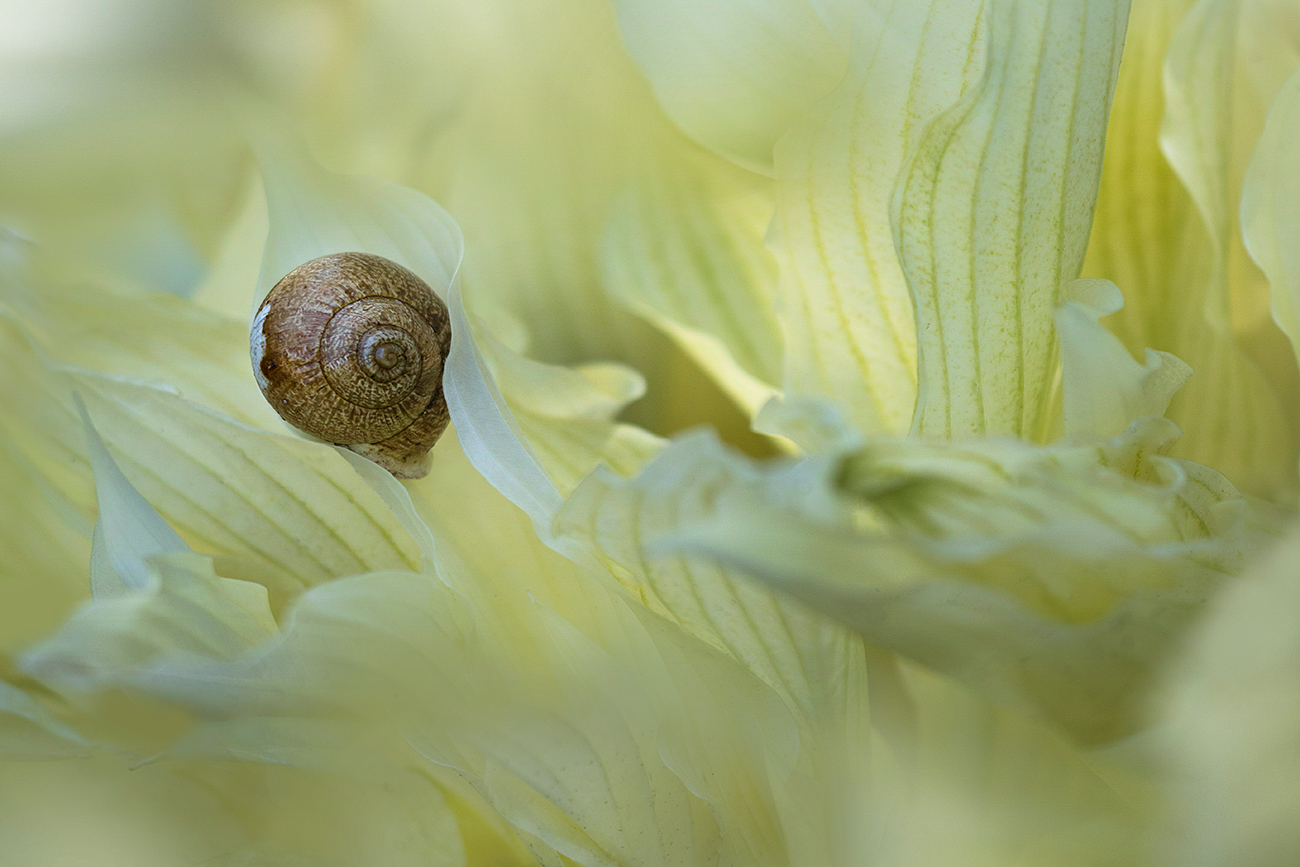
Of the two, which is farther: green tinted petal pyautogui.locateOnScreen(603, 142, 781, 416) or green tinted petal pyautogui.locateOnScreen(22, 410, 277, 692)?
green tinted petal pyautogui.locateOnScreen(603, 142, 781, 416)

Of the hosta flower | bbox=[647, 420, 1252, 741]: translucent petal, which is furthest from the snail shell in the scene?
bbox=[647, 420, 1252, 741]: translucent petal

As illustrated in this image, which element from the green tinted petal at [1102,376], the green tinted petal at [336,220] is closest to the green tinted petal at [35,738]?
the green tinted petal at [336,220]

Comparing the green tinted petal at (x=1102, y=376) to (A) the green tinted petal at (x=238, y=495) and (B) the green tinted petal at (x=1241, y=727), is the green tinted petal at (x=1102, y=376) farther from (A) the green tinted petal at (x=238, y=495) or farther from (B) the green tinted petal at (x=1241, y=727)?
(A) the green tinted petal at (x=238, y=495)

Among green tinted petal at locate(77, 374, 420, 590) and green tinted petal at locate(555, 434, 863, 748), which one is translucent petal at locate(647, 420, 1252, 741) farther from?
green tinted petal at locate(77, 374, 420, 590)

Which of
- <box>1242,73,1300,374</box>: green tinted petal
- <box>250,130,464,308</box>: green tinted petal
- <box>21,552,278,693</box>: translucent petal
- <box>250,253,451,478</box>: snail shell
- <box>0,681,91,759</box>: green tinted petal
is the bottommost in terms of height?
<box>0,681,91,759</box>: green tinted petal

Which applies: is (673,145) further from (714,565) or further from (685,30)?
(714,565)

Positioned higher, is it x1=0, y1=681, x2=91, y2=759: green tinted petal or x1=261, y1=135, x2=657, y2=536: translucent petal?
x1=261, y1=135, x2=657, y2=536: translucent petal

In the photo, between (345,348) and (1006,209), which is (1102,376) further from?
(345,348)

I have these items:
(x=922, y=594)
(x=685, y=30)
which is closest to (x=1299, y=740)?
(x=922, y=594)
